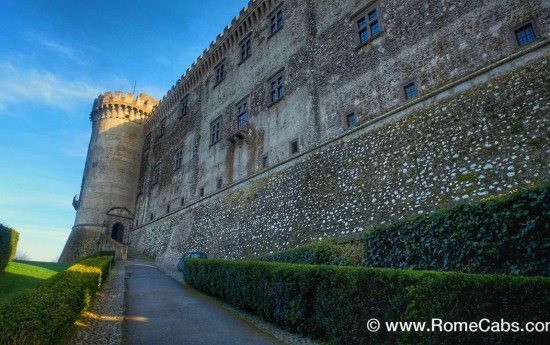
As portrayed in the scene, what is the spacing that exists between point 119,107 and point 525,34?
38.7 m

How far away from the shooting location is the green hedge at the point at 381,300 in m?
3.87

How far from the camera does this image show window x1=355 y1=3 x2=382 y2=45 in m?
15.1

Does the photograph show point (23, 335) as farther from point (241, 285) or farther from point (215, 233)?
point (215, 233)

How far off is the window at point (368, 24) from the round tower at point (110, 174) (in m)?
26.8

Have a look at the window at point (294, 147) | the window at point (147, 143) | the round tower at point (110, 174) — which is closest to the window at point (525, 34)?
the window at point (294, 147)

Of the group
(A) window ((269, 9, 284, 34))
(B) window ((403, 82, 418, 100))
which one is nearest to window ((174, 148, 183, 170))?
(A) window ((269, 9, 284, 34))

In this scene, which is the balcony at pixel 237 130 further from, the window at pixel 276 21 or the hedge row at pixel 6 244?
the hedge row at pixel 6 244

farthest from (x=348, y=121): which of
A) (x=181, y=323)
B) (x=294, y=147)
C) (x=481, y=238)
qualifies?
(x=181, y=323)

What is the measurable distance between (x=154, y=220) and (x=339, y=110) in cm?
2201

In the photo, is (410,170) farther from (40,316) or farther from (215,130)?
(215,130)

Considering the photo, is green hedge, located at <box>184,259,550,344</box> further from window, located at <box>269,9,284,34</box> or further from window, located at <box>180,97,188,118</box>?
window, located at <box>180,97,188,118</box>

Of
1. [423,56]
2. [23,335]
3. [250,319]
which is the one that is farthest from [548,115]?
[23,335]

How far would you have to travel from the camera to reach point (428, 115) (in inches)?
468

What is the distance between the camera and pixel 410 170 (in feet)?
37.8
